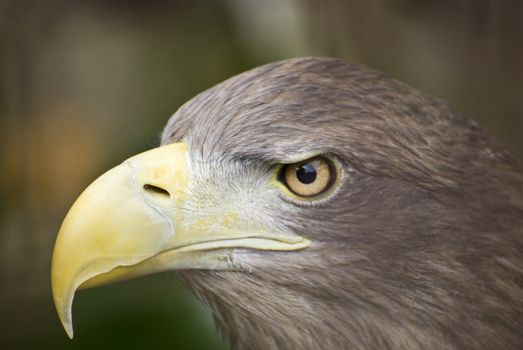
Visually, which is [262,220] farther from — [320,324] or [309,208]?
[320,324]

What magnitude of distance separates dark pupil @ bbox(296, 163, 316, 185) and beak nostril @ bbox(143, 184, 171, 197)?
1.01ft

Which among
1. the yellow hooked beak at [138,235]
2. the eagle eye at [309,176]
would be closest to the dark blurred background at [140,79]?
the yellow hooked beak at [138,235]

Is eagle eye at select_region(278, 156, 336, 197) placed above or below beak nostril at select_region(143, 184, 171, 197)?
above

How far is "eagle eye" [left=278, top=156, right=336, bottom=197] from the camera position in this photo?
215cm

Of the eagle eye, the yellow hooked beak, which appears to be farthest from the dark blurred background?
the eagle eye

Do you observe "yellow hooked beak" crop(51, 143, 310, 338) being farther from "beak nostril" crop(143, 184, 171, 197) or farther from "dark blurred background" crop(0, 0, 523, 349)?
"dark blurred background" crop(0, 0, 523, 349)

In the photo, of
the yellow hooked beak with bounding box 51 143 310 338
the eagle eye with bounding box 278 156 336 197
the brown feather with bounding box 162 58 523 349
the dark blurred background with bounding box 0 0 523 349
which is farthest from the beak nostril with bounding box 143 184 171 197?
the dark blurred background with bounding box 0 0 523 349

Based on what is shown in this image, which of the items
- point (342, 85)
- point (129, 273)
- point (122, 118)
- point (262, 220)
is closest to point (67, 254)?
point (129, 273)

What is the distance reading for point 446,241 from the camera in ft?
7.11

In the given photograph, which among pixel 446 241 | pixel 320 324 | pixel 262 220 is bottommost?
pixel 320 324

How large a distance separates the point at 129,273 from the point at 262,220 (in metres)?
0.33

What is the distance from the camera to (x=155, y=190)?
2.21m

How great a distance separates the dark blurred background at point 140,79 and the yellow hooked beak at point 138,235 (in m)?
1.54

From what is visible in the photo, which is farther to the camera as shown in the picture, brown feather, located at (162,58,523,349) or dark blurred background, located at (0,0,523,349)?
dark blurred background, located at (0,0,523,349)
